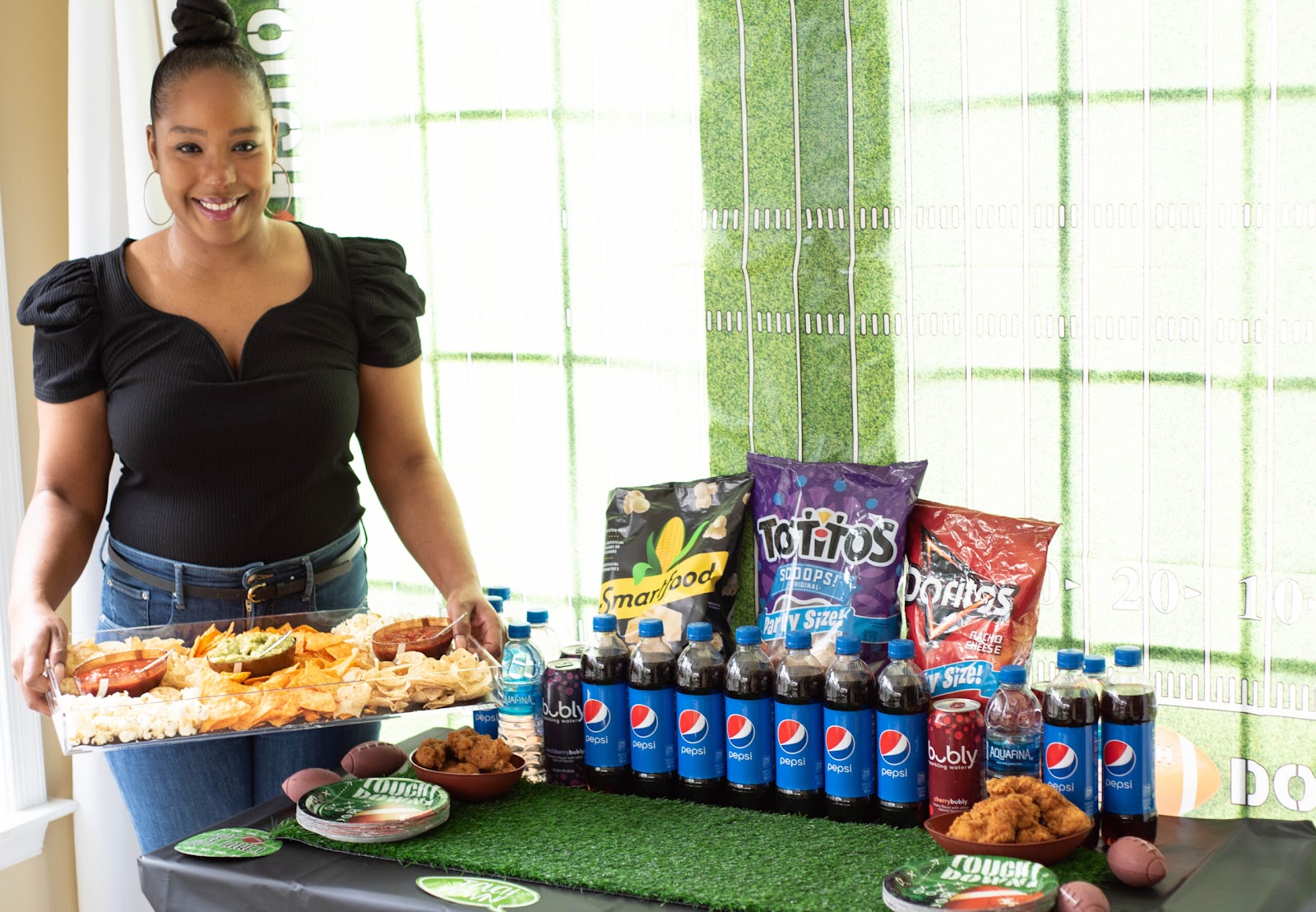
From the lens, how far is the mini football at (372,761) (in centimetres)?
175

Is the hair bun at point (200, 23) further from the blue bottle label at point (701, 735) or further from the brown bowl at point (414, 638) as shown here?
the blue bottle label at point (701, 735)

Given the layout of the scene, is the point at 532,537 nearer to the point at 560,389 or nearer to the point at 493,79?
the point at 560,389

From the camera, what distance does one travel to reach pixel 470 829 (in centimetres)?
159

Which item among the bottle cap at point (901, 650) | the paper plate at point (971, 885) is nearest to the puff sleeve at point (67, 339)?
the bottle cap at point (901, 650)

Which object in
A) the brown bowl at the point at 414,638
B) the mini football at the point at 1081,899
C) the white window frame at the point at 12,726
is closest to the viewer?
the mini football at the point at 1081,899

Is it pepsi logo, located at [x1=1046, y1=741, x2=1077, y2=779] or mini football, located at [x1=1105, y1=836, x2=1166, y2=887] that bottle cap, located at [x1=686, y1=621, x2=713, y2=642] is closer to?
pepsi logo, located at [x1=1046, y1=741, x2=1077, y2=779]

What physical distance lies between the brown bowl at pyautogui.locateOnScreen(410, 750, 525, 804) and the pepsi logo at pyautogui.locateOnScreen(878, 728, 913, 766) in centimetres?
47

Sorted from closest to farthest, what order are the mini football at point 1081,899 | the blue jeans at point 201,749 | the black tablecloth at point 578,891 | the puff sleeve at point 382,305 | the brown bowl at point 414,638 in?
the mini football at point 1081,899 → the black tablecloth at point 578,891 → the brown bowl at point 414,638 → the blue jeans at point 201,749 → the puff sleeve at point 382,305

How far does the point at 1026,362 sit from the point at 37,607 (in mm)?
1491

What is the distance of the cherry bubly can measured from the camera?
153 cm

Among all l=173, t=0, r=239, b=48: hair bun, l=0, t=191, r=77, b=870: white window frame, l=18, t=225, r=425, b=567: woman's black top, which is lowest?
l=0, t=191, r=77, b=870: white window frame

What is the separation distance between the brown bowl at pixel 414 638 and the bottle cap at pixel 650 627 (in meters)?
0.27

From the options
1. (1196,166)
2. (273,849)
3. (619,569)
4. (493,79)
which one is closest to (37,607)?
(273,849)

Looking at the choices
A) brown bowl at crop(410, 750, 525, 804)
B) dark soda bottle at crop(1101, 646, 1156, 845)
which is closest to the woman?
brown bowl at crop(410, 750, 525, 804)
